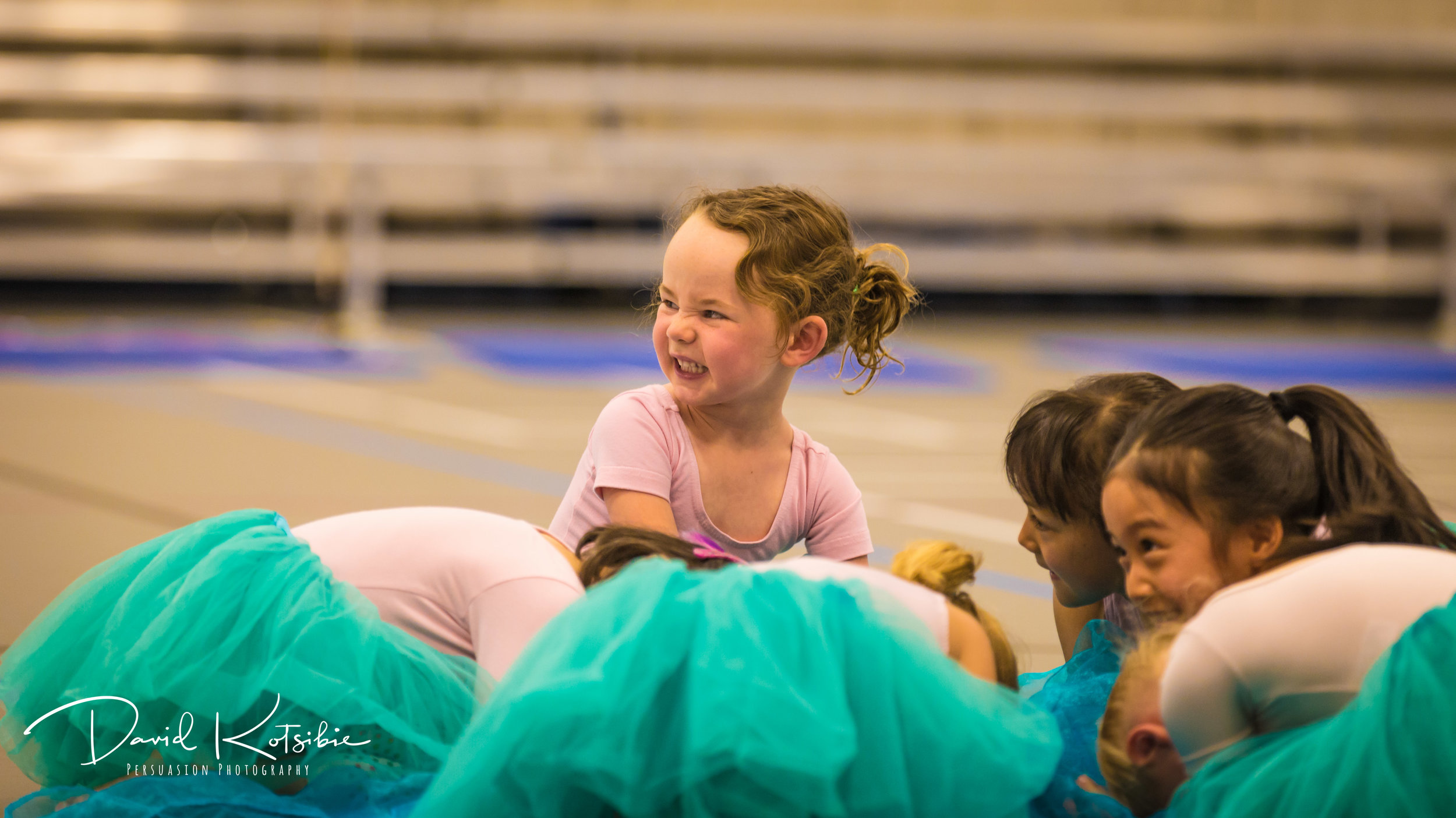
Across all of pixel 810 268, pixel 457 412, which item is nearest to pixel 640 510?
pixel 810 268

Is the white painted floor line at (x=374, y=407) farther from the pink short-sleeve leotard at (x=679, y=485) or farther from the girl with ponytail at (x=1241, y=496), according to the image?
the girl with ponytail at (x=1241, y=496)

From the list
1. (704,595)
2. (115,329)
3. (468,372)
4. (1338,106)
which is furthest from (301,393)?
(1338,106)

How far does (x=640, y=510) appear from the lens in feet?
4.61

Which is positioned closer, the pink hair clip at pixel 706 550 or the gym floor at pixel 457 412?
the pink hair clip at pixel 706 550

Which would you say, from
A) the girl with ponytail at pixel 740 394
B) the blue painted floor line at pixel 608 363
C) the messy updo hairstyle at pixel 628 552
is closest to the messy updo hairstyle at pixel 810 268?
the girl with ponytail at pixel 740 394

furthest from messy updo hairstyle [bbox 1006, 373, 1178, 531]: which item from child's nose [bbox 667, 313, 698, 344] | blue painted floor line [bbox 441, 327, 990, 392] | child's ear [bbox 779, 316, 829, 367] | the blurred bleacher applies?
the blurred bleacher

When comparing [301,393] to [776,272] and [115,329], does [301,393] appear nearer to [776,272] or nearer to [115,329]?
[115,329]

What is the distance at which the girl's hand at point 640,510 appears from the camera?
140cm

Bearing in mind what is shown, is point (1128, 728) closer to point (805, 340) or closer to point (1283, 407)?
point (1283, 407)

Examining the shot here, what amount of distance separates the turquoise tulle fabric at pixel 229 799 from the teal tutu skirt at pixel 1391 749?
69 cm

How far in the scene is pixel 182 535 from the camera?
125cm

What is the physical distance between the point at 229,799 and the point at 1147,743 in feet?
2.52

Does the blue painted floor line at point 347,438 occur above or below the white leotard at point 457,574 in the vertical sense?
below

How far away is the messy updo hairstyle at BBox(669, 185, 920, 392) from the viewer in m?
1.45
